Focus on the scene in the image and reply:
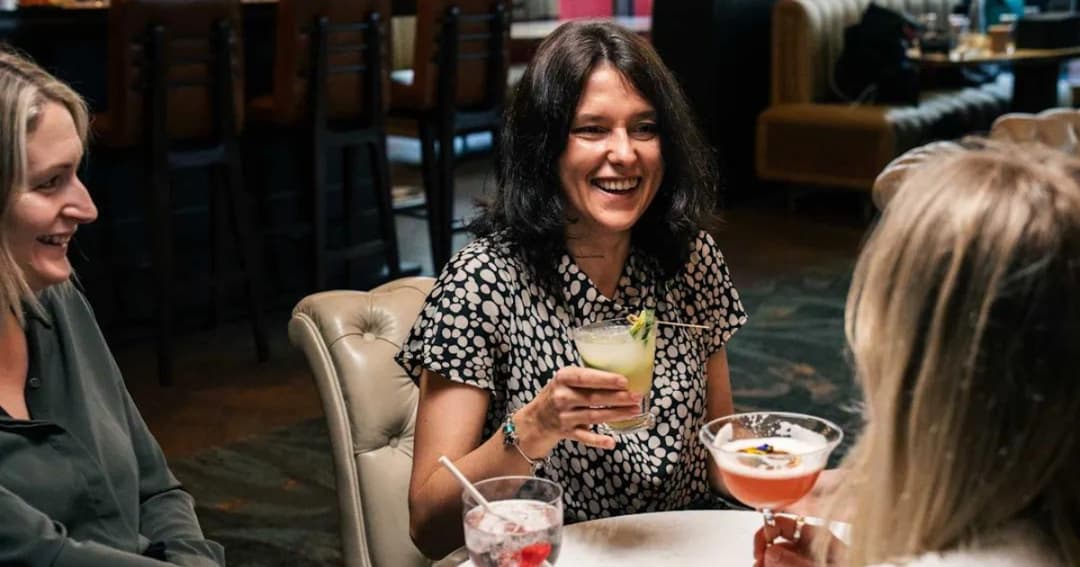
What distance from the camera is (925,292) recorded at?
1041 millimetres

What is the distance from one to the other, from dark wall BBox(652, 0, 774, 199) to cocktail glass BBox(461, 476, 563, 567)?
6.19 metres

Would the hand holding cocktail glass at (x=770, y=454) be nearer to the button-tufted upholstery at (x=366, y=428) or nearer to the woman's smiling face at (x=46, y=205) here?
the button-tufted upholstery at (x=366, y=428)

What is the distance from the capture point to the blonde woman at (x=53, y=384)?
170cm

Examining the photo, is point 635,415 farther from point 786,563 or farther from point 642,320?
point 786,563

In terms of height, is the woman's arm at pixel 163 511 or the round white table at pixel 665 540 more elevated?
the round white table at pixel 665 540

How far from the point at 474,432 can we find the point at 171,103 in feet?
10.1

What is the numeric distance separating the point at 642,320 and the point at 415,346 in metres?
0.39

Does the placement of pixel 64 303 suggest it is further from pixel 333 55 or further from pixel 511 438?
pixel 333 55

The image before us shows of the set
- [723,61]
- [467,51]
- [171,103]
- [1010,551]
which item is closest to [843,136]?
[723,61]

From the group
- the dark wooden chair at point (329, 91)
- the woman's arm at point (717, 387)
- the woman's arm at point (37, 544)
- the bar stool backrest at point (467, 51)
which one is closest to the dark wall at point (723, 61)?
the bar stool backrest at point (467, 51)

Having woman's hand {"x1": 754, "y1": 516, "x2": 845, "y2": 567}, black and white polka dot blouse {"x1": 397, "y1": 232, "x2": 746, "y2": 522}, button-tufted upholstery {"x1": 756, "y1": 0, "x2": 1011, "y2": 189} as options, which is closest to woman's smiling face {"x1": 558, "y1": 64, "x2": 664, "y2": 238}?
black and white polka dot blouse {"x1": 397, "y1": 232, "x2": 746, "y2": 522}

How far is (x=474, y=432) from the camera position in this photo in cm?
190

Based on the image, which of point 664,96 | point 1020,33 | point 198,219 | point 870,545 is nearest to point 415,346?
point 664,96

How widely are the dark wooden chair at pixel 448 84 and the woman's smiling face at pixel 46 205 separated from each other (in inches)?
144
